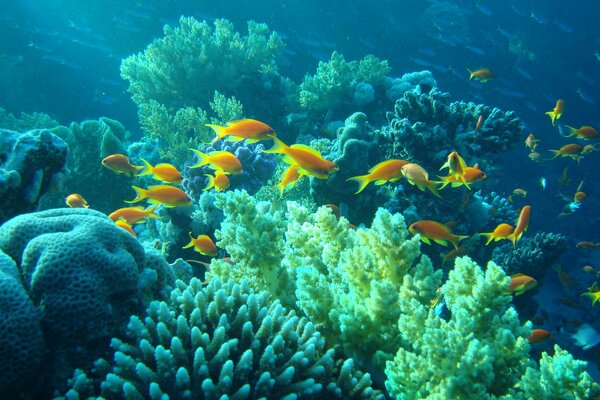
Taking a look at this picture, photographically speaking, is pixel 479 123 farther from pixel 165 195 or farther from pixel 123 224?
pixel 123 224

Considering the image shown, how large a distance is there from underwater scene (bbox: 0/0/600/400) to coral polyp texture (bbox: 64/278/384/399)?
0.04 feet

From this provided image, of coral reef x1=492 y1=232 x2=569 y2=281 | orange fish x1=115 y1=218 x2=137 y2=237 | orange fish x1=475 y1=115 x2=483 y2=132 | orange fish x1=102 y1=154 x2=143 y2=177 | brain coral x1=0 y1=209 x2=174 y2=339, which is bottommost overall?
brain coral x1=0 y1=209 x2=174 y2=339

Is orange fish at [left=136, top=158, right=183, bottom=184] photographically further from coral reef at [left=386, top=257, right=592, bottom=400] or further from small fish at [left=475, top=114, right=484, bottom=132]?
small fish at [left=475, top=114, right=484, bottom=132]

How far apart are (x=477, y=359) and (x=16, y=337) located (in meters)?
2.50

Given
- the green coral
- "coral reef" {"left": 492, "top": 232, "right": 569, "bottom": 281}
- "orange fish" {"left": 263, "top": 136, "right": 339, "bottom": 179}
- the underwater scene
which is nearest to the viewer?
the underwater scene

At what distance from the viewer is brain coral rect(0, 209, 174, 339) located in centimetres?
211

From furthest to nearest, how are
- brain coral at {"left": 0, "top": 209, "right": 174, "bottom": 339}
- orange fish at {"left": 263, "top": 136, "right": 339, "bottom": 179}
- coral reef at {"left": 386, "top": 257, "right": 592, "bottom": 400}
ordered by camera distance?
orange fish at {"left": 263, "top": 136, "right": 339, "bottom": 179}, brain coral at {"left": 0, "top": 209, "right": 174, "bottom": 339}, coral reef at {"left": 386, "top": 257, "right": 592, "bottom": 400}

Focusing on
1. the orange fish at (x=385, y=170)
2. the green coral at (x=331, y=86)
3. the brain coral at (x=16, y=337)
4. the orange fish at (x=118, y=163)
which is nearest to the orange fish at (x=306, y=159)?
the orange fish at (x=385, y=170)

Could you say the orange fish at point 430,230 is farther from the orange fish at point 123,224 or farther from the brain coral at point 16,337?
the brain coral at point 16,337

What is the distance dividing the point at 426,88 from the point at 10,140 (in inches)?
315

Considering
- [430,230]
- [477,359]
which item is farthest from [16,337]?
[430,230]

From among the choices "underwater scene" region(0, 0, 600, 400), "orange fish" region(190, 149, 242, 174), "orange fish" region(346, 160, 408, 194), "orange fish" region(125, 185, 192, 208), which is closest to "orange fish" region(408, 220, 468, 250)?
"underwater scene" region(0, 0, 600, 400)

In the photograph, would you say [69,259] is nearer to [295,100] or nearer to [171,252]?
[171,252]

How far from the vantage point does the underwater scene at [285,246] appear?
6.51ft
